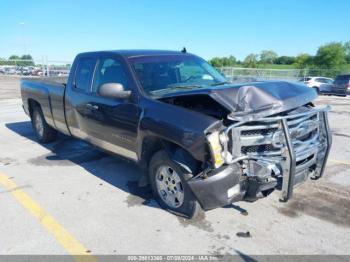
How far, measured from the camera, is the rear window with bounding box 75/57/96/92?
5.24 metres

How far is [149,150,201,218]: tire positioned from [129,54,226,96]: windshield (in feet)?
2.91

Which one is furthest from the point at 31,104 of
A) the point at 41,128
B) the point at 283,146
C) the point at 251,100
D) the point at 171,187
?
the point at 283,146

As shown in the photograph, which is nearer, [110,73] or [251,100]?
[251,100]

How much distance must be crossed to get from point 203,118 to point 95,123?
221cm

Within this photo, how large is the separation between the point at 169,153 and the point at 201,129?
25.5 inches

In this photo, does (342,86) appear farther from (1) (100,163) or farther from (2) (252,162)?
(2) (252,162)

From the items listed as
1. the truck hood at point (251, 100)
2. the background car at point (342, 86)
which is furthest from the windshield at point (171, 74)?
the background car at point (342, 86)

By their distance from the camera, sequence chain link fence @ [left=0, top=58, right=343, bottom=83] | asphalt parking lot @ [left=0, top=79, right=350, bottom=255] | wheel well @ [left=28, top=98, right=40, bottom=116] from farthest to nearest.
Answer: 1. chain link fence @ [left=0, top=58, right=343, bottom=83]
2. wheel well @ [left=28, top=98, right=40, bottom=116]
3. asphalt parking lot @ [left=0, top=79, right=350, bottom=255]

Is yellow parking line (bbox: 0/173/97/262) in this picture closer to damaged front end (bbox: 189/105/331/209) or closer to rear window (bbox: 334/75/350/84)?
damaged front end (bbox: 189/105/331/209)

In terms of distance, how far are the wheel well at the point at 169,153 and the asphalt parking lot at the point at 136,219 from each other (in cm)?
65

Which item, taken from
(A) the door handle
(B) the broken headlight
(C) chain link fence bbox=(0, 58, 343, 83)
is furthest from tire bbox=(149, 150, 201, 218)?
(C) chain link fence bbox=(0, 58, 343, 83)

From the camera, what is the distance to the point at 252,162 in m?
3.30

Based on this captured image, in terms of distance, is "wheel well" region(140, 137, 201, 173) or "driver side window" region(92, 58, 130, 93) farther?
"driver side window" region(92, 58, 130, 93)

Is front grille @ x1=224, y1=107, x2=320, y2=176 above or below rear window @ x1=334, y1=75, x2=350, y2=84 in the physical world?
above
